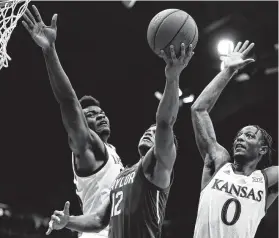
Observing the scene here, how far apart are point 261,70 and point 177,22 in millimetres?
4839

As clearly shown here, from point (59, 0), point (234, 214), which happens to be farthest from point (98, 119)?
point (59, 0)

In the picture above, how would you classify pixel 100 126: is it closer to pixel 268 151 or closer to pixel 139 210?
pixel 139 210

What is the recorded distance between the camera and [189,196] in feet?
33.0

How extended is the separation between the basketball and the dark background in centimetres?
404

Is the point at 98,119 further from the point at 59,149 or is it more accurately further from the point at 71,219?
the point at 59,149

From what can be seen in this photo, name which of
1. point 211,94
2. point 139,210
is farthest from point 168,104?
point 211,94

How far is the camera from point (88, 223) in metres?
4.11

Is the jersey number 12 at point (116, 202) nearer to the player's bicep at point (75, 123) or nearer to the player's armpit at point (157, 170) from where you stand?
the player's armpit at point (157, 170)

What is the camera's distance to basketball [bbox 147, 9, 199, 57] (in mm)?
3711

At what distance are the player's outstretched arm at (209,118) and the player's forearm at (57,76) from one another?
1283mm

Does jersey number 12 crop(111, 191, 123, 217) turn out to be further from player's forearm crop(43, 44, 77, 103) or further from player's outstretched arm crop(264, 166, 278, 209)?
player's outstretched arm crop(264, 166, 278, 209)

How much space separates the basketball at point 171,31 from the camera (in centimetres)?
371

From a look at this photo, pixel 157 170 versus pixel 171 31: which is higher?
pixel 171 31

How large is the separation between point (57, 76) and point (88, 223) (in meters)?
0.98
